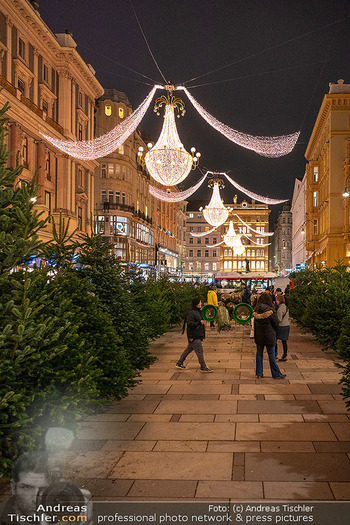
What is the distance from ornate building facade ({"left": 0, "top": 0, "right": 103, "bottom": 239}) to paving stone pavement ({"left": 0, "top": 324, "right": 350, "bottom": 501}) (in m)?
19.7

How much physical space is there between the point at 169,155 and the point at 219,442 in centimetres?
1208

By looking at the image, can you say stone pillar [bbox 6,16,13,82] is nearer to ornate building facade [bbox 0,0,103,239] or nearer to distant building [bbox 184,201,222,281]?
ornate building facade [bbox 0,0,103,239]

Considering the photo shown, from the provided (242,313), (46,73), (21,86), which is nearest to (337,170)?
(46,73)

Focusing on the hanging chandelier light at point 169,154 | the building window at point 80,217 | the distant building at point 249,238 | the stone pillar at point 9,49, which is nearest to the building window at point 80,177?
the building window at point 80,217

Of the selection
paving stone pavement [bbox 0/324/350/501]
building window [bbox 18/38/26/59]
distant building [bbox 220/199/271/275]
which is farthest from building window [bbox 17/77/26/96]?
distant building [bbox 220/199/271/275]

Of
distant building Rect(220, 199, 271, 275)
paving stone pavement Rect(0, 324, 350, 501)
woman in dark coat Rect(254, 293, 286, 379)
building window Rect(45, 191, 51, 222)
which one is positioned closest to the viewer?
paving stone pavement Rect(0, 324, 350, 501)

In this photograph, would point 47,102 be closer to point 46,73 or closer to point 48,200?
point 46,73

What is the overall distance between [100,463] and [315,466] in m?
2.54

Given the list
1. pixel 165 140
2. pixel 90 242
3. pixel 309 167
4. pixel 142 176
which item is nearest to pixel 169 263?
pixel 142 176

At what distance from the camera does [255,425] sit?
7.19 m

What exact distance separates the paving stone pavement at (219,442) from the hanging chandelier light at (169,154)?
8.49 metres

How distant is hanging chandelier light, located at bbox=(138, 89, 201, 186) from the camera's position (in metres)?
16.8

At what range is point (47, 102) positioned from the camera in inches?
1430

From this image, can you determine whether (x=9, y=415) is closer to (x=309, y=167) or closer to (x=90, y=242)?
(x=90, y=242)
